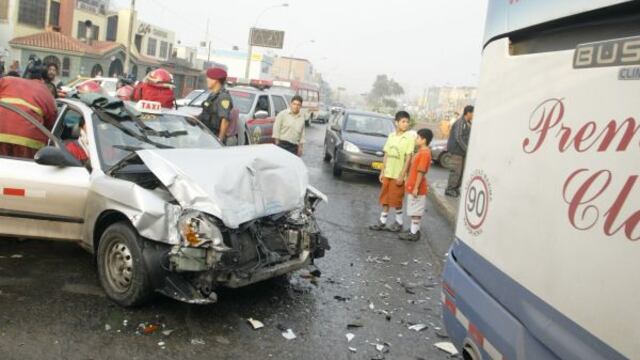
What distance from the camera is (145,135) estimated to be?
5.52m

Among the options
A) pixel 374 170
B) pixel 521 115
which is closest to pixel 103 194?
pixel 521 115

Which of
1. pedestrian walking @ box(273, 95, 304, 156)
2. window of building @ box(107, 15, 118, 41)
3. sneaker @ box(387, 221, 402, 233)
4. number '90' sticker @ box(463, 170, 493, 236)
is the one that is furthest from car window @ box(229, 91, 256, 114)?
window of building @ box(107, 15, 118, 41)

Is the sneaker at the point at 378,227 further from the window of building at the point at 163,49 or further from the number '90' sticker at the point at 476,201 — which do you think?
the window of building at the point at 163,49

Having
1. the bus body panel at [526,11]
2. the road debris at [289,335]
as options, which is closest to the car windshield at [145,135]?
the road debris at [289,335]

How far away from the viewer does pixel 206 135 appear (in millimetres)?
6188

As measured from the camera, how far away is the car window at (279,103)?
14.7m

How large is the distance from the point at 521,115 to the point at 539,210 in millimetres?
468

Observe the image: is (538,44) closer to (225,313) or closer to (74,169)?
(225,313)

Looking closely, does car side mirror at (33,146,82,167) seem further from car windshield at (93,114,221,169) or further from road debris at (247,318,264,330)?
road debris at (247,318,264,330)

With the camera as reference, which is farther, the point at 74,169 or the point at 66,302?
the point at 74,169

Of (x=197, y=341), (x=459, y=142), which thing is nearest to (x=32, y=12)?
(x=459, y=142)

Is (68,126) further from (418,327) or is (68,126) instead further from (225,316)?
(418,327)

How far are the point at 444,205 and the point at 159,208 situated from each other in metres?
7.33

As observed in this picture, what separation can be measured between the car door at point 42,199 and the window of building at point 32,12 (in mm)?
37829
